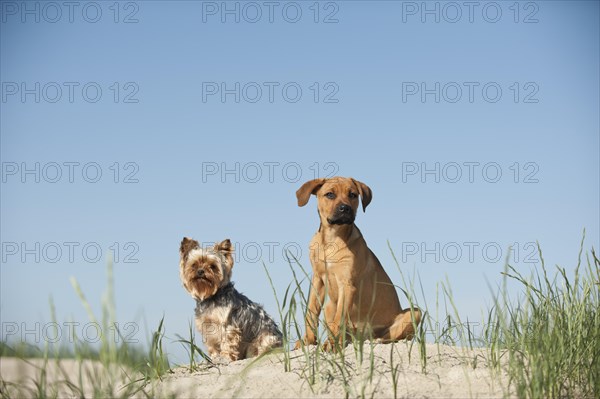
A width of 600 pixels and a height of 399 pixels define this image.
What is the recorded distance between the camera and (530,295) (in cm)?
620

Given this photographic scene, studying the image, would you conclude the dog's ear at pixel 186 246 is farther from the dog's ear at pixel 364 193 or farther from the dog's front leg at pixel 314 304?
the dog's ear at pixel 364 193

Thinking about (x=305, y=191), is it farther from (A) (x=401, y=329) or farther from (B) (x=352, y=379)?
(B) (x=352, y=379)

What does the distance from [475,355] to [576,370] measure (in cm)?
91

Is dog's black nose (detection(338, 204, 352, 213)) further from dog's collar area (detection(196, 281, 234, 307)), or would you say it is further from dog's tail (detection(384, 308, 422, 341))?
dog's collar area (detection(196, 281, 234, 307))

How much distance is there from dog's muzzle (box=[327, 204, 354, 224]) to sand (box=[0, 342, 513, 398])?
168cm

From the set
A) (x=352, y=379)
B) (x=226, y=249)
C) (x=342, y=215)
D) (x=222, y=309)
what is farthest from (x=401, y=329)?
(x=226, y=249)

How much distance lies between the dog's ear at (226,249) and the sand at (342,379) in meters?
3.25

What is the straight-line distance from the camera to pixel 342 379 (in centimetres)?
Answer: 538

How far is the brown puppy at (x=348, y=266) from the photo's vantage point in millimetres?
7324

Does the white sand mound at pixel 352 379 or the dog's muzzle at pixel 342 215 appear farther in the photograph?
the dog's muzzle at pixel 342 215

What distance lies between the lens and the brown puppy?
7324 millimetres

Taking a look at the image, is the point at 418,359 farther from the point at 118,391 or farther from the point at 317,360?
the point at 118,391

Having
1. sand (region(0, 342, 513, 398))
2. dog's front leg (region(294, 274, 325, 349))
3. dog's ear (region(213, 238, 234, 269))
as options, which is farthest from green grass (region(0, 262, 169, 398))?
dog's ear (region(213, 238, 234, 269))

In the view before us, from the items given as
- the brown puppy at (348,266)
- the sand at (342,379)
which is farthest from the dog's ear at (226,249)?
the sand at (342,379)
